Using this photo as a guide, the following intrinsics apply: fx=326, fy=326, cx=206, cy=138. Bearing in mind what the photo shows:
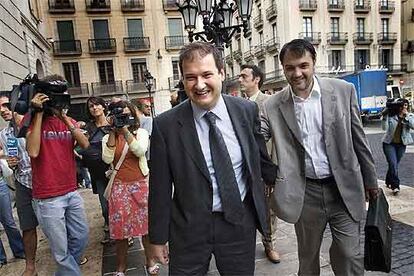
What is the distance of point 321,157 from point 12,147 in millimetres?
3129

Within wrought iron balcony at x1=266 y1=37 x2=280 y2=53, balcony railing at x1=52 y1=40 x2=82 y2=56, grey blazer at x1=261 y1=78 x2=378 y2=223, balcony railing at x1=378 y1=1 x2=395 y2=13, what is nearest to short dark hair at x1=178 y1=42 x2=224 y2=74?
grey blazer at x1=261 y1=78 x2=378 y2=223

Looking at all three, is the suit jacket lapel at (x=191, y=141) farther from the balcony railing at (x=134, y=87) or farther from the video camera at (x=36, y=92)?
the balcony railing at (x=134, y=87)

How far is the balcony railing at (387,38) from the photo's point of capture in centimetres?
3278

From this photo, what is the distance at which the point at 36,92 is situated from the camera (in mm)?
2520

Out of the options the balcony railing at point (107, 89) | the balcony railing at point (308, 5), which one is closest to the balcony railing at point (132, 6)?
the balcony railing at point (107, 89)

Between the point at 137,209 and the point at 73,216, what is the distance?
2.11ft

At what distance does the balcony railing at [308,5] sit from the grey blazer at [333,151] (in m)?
31.0

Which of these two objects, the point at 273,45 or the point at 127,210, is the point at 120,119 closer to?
the point at 127,210

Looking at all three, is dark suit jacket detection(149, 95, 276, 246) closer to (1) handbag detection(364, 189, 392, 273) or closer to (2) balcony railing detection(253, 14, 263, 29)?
(1) handbag detection(364, 189, 392, 273)

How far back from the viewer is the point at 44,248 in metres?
4.18

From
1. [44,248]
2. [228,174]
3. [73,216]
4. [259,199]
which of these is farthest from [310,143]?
[44,248]

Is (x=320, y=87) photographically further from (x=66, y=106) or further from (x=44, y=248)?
(x=44, y=248)

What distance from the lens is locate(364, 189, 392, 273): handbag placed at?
2275 mm

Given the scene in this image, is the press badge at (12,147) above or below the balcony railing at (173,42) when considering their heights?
below
